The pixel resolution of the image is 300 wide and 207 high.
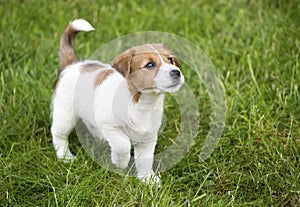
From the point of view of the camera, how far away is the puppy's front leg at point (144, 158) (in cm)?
350

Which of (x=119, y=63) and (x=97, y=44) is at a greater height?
(x=119, y=63)

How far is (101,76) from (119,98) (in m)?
0.23

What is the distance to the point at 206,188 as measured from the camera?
346 cm

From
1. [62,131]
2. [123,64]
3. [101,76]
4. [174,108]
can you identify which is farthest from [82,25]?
[174,108]

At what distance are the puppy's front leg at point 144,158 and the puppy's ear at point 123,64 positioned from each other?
54cm

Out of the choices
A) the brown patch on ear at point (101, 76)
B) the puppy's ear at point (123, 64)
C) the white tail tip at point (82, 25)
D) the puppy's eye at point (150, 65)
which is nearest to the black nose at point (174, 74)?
the puppy's eye at point (150, 65)

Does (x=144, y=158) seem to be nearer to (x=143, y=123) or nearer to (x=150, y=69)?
(x=143, y=123)

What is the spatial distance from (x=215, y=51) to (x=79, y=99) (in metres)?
1.67

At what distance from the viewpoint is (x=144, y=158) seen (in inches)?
139

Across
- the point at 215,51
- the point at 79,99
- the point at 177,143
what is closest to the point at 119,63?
the point at 79,99

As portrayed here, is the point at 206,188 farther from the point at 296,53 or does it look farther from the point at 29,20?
the point at 29,20

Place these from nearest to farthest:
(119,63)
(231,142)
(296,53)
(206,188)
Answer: (119,63) < (206,188) < (231,142) < (296,53)

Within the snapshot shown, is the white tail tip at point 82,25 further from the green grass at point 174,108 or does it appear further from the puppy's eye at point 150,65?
the green grass at point 174,108

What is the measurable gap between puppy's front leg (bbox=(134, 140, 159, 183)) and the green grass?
5.0 inches
